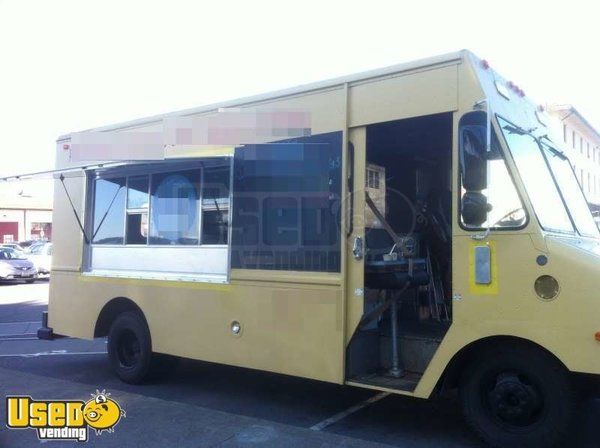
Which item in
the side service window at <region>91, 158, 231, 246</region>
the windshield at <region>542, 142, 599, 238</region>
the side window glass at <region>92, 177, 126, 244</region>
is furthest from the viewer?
the side window glass at <region>92, 177, 126, 244</region>

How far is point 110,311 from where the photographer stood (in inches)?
284

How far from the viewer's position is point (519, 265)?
14.1ft

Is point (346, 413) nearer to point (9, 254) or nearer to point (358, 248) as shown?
point (358, 248)

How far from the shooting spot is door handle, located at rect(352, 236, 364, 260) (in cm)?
510

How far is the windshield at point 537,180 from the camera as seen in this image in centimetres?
448

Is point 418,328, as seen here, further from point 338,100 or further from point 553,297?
point 338,100

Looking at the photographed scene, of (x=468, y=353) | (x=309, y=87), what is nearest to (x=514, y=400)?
(x=468, y=353)

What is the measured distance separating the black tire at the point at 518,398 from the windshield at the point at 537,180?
1.00 m

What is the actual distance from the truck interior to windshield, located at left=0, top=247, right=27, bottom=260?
69.6 feet

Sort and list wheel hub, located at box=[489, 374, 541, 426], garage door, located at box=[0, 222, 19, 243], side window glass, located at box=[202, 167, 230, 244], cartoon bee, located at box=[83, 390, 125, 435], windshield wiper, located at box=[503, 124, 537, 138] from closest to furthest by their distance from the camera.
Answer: wheel hub, located at box=[489, 374, 541, 426] < windshield wiper, located at box=[503, 124, 537, 138] < cartoon bee, located at box=[83, 390, 125, 435] < side window glass, located at box=[202, 167, 230, 244] < garage door, located at box=[0, 222, 19, 243]

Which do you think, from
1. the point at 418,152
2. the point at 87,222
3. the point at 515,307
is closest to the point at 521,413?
the point at 515,307

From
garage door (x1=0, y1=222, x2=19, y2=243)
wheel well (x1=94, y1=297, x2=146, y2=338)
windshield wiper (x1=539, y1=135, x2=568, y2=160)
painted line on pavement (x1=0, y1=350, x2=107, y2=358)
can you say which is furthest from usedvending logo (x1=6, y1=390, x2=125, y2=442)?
garage door (x1=0, y1=222, x2=19, y2=243)

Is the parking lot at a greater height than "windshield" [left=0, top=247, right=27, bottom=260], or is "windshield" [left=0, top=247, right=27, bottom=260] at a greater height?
"windshield" [left=0, top=247, right=27, bottom=260]

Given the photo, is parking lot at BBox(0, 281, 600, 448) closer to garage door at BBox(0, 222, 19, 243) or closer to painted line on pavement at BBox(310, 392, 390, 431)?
painted line on pavement at BBox(310, 392, 390, 431)
